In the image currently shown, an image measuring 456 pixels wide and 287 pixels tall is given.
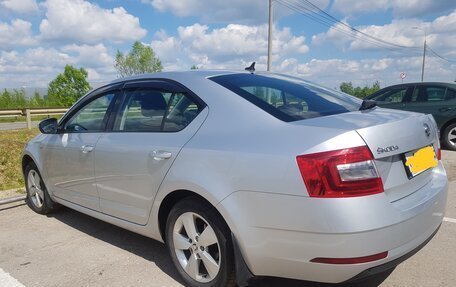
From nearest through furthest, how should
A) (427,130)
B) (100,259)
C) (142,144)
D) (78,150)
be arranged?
(427,130) < (142,144) < (100,259) < (78,150)

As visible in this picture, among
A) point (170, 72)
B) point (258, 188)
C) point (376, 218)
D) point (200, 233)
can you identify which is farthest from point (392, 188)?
point (170, 72)

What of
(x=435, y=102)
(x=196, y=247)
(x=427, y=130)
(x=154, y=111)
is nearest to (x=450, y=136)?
(x=435, y=102)

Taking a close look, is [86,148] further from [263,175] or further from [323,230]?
[323,230]

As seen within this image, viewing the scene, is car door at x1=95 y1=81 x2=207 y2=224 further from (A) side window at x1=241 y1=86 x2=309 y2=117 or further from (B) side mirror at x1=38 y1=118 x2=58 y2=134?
(B) side mirror at x1=38 y1=118 x2=58 y2=134

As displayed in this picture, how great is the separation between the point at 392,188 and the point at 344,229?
1.40 ft

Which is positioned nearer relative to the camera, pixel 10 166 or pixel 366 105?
pixel 366 105

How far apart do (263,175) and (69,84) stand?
5195 cm

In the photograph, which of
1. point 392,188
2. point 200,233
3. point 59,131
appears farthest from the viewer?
point 59,131

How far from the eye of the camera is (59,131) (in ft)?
14.6

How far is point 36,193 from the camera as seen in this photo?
5.12 metres

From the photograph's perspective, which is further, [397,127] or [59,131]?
[59,131]

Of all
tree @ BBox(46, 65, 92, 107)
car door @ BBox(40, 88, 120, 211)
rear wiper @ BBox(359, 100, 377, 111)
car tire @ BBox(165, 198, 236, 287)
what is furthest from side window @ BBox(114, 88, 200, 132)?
tree @ BBox(46, 65, 92, 107)

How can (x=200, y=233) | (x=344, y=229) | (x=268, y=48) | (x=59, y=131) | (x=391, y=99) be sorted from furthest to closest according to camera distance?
(x=268, y=48)
(x=391, y=99)
(x=59, y=131)
(x=200, y=233)
(x=344, y=229)

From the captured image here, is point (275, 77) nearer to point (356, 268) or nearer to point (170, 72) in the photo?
point (170, 72)
